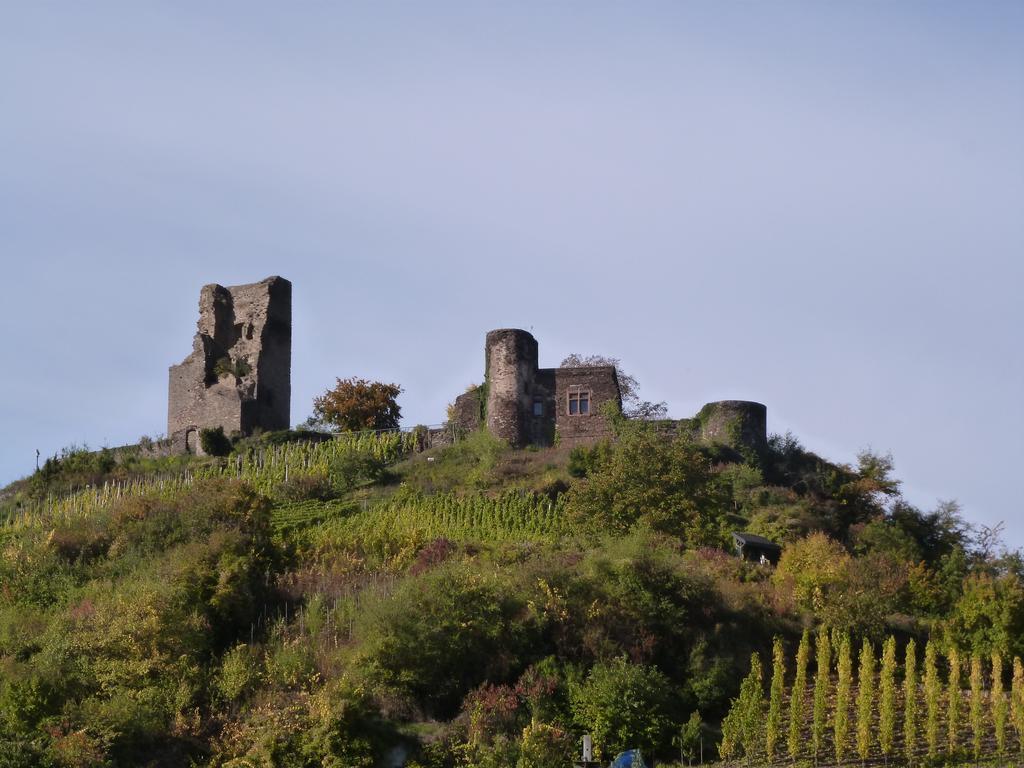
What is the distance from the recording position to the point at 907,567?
36562 mm

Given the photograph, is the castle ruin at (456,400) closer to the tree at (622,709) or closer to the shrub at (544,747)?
the tree at (622,709)

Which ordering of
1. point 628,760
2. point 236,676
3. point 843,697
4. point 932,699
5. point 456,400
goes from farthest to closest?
point 456,400 → point 843,697 → point 236,676 → point 932,699 → point 628,760

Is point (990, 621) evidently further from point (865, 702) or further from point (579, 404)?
point (579, 404)

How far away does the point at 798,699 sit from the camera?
91.6 feet

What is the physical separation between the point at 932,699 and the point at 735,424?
72.3ft

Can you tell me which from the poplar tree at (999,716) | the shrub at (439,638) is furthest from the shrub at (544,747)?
the poplar tree at (999,716)

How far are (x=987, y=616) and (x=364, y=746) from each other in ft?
43.2

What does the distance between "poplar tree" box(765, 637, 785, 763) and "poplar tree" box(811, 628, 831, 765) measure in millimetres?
628

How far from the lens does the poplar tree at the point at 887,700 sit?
26.4 m

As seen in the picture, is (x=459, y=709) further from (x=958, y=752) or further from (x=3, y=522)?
(x=3, y=522)

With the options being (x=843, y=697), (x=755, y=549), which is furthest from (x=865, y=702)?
(x=755, y=549)

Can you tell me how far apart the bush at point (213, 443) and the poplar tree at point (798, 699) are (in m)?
28.2

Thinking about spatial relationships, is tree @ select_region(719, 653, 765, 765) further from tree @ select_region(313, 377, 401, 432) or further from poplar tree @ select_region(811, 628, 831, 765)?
tree @ select_region(313, 377, 401, 432)

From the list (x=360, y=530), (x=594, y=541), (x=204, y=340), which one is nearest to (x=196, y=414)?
(x=204, y=340)
